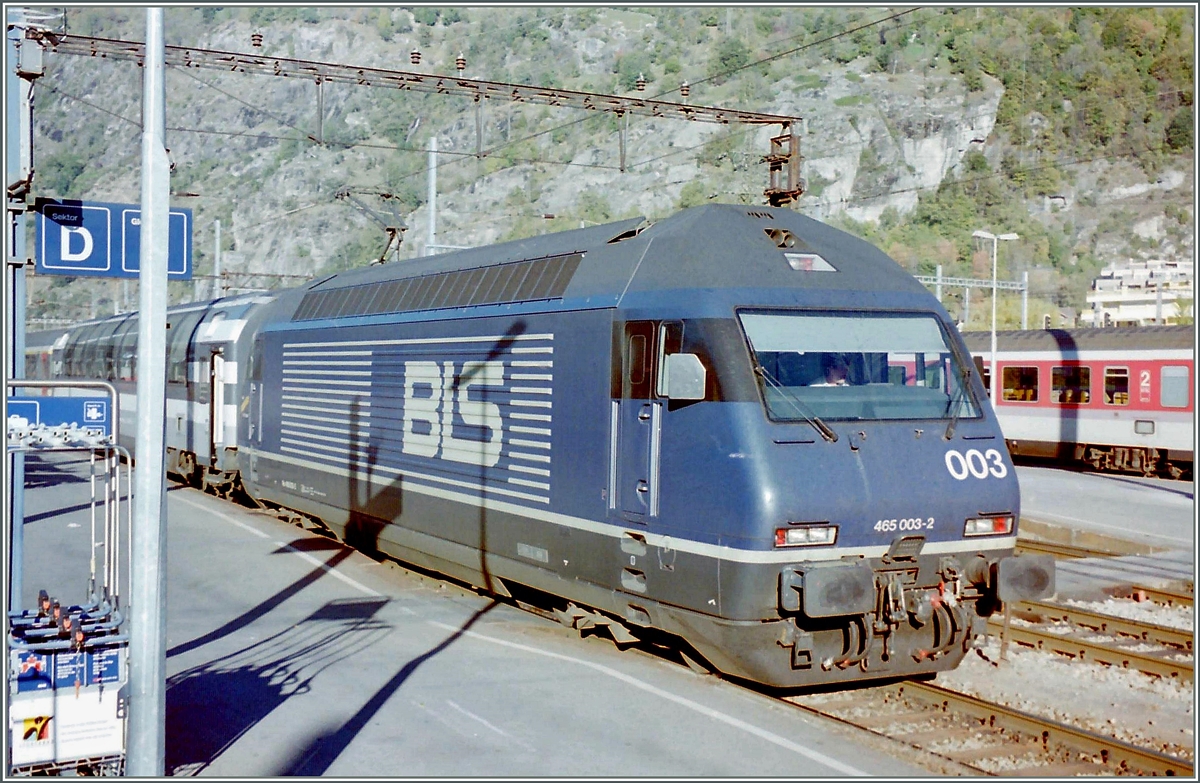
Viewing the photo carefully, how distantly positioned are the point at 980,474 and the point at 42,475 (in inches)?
934

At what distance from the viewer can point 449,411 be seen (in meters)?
12.3

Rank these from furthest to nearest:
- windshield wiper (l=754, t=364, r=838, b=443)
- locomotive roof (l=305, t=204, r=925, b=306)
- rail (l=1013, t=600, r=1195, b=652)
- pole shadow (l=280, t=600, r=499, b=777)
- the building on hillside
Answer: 1. the building on hillside
2. rail (l=1013, t=600, r=1195, b=652)
3. locomotive roof (l=305, t=204, r=925, b=306)
4. windshield wiper (l=754, t=364, r=838, b=443)
5. pole shadow (l=280, t=600, r=499, b=777)

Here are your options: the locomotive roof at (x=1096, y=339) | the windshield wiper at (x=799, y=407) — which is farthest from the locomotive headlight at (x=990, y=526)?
the locomotive roof at (x=1096, y=339)

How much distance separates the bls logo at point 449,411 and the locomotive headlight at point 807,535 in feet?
12.4

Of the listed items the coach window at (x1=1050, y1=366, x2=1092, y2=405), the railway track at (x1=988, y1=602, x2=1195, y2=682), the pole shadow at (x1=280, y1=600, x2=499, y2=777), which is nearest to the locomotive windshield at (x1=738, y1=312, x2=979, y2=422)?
the railway track at (x1=988, y1=602, x2=1195, y2=682)

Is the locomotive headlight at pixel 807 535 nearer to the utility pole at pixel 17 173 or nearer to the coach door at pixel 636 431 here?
the coach door at pixel 636 431

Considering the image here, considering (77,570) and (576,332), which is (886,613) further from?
(77,570)

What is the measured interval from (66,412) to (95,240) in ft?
8.80

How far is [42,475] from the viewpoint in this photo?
2712 centimetres

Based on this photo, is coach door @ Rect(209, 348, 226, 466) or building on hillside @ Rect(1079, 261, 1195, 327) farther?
building on hillside @ Rect(1079, 261, 1195, 327)

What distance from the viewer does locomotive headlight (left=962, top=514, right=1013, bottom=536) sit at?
9.08m

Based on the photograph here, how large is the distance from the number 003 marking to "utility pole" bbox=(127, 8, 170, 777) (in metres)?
5.70

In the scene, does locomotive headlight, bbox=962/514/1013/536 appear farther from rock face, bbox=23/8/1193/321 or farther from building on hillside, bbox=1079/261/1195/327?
rock face, bbox=23/8/1193/321

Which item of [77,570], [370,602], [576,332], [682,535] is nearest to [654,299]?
[576,332]
